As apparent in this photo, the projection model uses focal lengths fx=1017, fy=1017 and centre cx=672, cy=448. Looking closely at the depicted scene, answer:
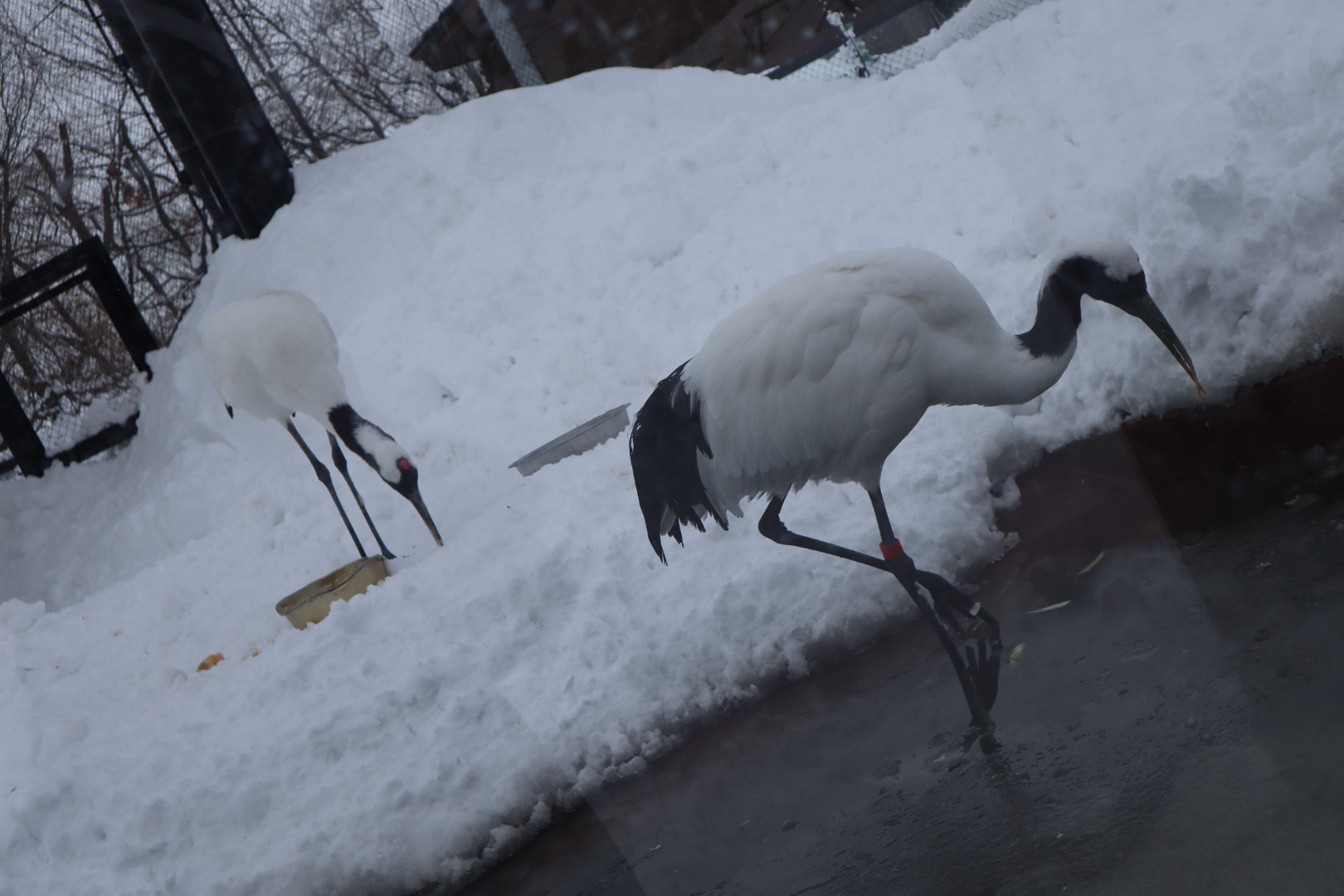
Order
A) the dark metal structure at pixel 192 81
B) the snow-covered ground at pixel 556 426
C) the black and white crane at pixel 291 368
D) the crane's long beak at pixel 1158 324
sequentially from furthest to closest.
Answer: the dark metal structure at pixel 192 81, the black and white crane at pixel 291 368, the snow-covered ground at pixel 556 426, the crane's long beak at pixel 1158 324

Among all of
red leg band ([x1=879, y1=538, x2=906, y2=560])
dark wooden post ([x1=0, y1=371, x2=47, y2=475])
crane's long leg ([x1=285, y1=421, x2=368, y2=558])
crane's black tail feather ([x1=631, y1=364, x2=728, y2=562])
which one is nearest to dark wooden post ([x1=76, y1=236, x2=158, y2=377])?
dark wooden post ([x1=0, y1=371, x2=47, y2=475])

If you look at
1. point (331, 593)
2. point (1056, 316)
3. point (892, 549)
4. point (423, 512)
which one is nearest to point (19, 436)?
point (423, 512)

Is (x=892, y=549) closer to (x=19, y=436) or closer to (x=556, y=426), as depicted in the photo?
(x=556, y=426)

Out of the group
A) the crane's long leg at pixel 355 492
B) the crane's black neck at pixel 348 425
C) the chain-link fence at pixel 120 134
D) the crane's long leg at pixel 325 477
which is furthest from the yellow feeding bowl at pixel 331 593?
the chain-link fence at pixel 120 134

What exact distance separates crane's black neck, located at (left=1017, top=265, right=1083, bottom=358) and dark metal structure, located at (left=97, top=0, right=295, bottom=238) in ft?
16.5

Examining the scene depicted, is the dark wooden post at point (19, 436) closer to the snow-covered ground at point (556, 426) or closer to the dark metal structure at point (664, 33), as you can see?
the snow-covered ground at point (556, 426)

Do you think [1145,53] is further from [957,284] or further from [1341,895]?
[1341,895]

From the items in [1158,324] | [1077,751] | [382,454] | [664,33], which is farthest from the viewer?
[664,33]

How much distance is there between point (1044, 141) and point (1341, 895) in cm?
337

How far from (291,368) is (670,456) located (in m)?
2.94

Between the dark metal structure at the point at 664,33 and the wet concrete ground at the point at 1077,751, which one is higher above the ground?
the dark metal structure at the point at 664,33

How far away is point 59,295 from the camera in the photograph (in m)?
6.21

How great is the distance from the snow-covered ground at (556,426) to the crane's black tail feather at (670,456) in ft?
1.22

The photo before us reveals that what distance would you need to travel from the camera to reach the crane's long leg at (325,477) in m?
4.79
